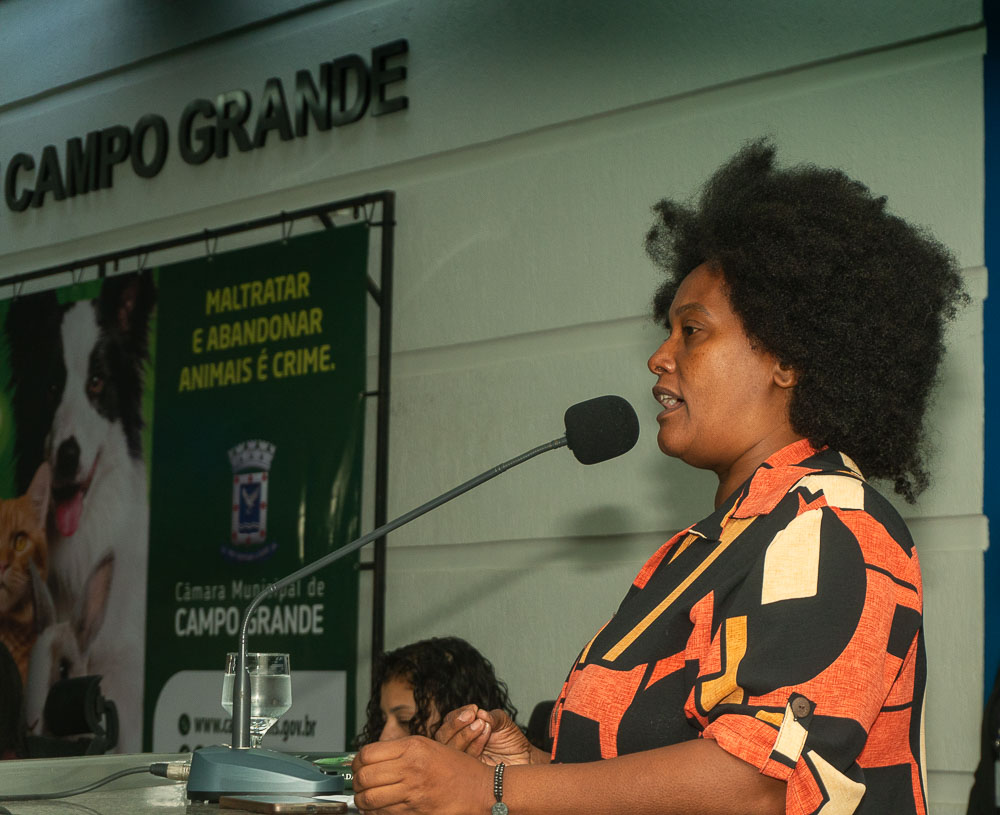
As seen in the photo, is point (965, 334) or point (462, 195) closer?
point (965, 334)

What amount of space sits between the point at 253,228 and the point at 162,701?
1691 millimetres

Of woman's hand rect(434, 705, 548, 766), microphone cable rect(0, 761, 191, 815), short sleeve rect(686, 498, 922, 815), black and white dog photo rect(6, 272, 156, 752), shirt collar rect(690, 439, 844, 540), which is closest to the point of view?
short sleeve rect(686, 498, 922, 815)

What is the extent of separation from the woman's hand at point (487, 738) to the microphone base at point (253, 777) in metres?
0.26

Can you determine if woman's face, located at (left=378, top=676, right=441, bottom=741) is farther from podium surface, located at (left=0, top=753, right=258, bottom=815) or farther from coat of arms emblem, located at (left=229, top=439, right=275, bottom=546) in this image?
coat of arms emblem, located at (left=229, top=439, right=275, bottom=546)

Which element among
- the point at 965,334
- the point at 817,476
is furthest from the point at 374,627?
the point at 817,476

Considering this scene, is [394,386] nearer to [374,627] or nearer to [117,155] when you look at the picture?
[374,627]

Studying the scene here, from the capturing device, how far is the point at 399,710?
306 centimetres

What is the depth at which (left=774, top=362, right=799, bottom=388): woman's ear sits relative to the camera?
67.6 inches

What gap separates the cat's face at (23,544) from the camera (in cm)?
489

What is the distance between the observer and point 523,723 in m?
3.85

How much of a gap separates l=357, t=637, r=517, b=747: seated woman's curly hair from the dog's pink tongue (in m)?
2.07

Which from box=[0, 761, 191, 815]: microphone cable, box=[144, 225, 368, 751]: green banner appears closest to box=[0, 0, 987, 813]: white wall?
box=[144, 225, 368, 751]: green banner

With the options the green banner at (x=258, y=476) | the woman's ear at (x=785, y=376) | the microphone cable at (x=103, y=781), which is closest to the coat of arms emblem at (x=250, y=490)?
the green banner at (x=258, y=476)

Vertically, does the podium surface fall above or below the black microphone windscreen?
below
